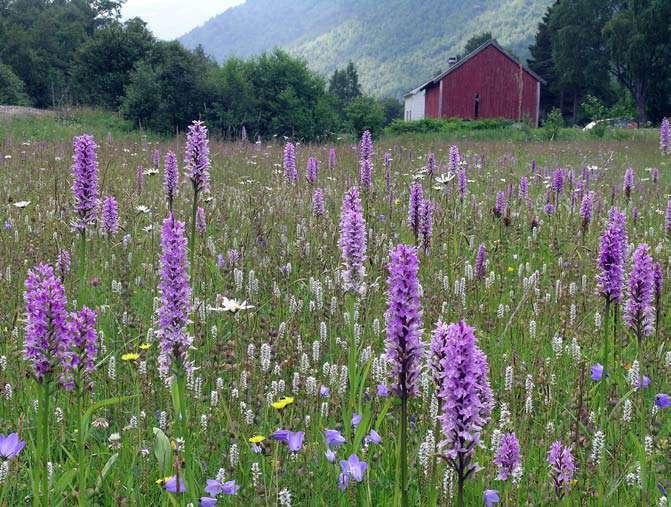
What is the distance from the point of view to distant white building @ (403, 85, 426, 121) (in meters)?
67.3

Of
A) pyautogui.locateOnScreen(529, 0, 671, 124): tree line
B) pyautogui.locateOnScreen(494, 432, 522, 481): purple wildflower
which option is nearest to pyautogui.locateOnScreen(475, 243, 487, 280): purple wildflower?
pyautogui.locateOnScreen(494, 432, 522, 481): purple wildflower

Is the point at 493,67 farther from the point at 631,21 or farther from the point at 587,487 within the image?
the point at 587,487

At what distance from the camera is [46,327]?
1993 mm

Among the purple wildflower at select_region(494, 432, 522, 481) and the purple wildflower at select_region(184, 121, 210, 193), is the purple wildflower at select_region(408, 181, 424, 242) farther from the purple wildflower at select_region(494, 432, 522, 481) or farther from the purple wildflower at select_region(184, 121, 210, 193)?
the purple wildflower at select_region(494, 432, 522, 481)

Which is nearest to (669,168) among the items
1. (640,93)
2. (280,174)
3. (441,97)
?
(280,174)

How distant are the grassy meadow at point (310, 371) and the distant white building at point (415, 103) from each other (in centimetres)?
6015

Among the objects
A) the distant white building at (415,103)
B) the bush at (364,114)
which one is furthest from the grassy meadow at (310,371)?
the distant white building at (415,103)

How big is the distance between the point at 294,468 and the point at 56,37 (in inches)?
3072

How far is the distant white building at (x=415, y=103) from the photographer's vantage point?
221 ft

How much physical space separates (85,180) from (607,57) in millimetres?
70900

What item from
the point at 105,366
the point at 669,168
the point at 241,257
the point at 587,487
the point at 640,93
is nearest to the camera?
the point at 587,487

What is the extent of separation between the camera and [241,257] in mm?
5336

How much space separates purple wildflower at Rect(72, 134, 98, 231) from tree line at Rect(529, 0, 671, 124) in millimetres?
39270

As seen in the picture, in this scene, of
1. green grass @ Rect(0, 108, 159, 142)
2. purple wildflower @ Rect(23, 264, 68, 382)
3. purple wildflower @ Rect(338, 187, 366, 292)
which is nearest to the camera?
purple wildflower @ Rect(23, 264, 68, 382)
